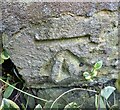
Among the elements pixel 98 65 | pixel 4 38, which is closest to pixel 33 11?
pixel 4 38

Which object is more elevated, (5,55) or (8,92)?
(5,55)

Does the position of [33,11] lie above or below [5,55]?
above

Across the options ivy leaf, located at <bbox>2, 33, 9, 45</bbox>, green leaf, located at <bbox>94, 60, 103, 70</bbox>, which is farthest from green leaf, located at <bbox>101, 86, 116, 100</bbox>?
ivy leaf, located at <bbox>2, 33, 9, 45</bbox>

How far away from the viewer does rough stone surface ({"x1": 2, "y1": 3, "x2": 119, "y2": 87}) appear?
48.9 inches

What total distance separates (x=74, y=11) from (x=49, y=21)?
90 mm

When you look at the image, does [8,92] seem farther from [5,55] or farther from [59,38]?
[59,38]

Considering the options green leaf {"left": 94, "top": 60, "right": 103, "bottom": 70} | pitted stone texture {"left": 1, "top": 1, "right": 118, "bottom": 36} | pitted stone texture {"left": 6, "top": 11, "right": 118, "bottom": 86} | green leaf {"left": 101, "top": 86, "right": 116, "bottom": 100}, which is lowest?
green leaf {"left": 101, "top": 86, "right": 116, "bottom": 100}

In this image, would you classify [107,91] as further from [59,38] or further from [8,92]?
[8,92]

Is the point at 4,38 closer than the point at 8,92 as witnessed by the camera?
Yes

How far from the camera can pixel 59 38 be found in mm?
1300

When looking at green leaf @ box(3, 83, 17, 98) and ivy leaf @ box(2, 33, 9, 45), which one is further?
green leaf @ box(3, 83, 17, 98)

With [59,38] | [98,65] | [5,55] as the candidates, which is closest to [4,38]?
[5,55]

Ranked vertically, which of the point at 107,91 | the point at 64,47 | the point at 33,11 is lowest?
the point at 107,91

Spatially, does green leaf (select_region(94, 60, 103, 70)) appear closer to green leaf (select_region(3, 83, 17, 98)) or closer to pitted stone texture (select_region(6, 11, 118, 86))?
pitted stone texture (select_region(6, 11, 118, 86))
